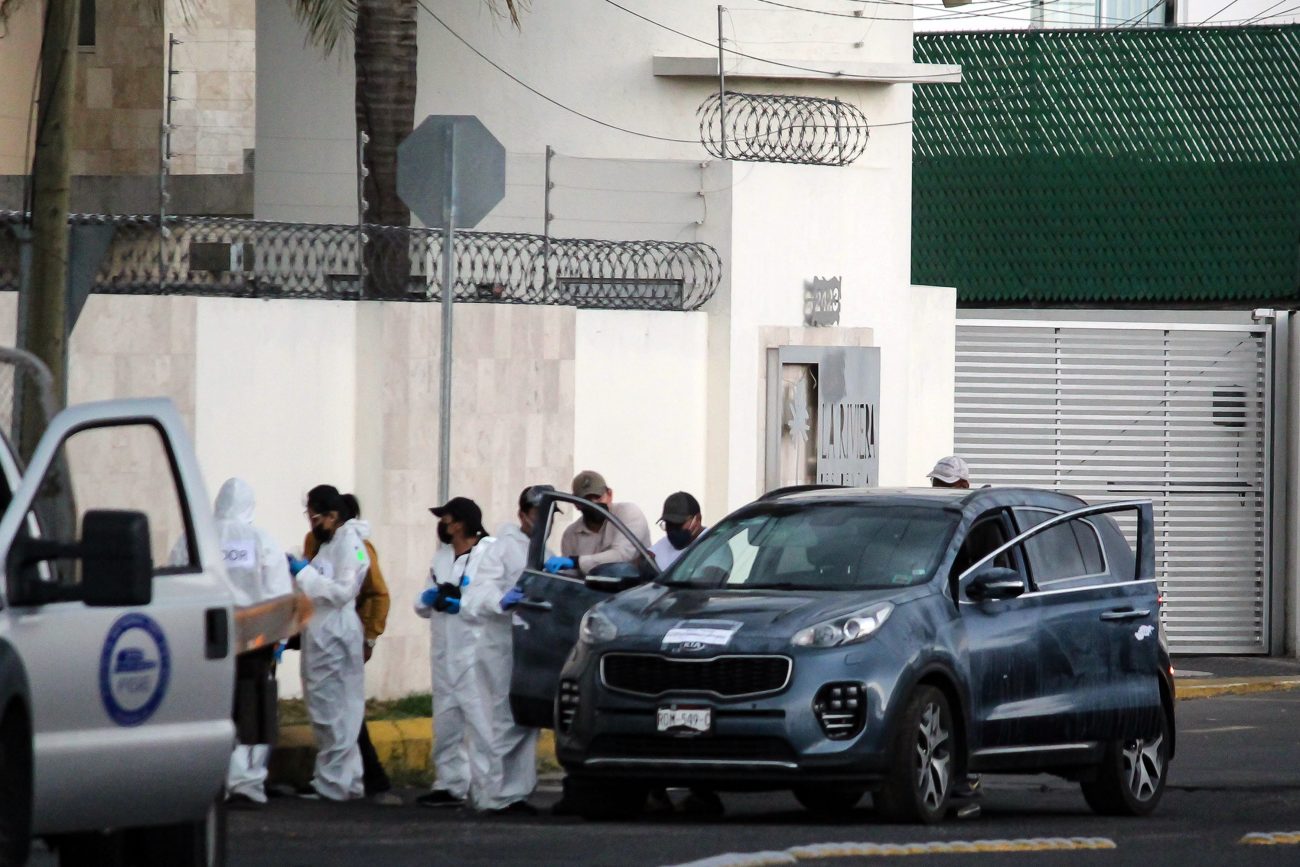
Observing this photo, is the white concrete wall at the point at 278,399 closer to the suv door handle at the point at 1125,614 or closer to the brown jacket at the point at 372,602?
the brown jacket at the point at 372,602

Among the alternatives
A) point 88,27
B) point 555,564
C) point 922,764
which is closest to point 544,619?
point 555,564

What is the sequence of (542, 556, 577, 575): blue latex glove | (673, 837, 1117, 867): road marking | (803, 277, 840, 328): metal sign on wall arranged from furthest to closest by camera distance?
(803, 277, 840, 328): metal sign on wall → (542, 556, 577, 575): blue latex glove → (673, 837, 1117, 867): road marking

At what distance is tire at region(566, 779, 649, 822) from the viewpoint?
11828mm

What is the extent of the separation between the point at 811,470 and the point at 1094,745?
7346mm

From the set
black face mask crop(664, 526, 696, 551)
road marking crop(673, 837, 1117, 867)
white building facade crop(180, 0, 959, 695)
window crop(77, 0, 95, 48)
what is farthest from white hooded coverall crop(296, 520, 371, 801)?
window crop(77, 0, 95, 48)

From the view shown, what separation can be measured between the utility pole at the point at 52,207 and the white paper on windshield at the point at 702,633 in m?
3.26

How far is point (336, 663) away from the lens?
12930mm

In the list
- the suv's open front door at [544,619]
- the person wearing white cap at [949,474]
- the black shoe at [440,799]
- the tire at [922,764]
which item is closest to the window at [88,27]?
the person wearing white cap at [949,474]

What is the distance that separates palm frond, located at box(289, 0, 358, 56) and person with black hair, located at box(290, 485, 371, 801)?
16.8ft

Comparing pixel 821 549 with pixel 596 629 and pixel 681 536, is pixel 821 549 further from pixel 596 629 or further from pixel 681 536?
pixel 681 536

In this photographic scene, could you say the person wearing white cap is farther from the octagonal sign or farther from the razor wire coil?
the razor wire coil

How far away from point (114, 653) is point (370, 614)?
6162 mm

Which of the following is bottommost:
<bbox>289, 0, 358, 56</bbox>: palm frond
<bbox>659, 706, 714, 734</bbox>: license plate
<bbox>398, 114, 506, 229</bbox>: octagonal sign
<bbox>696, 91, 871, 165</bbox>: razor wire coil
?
<bbox>659, 706, 714, 734</bbox>: license plate

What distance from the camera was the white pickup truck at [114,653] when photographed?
22.7 feet
